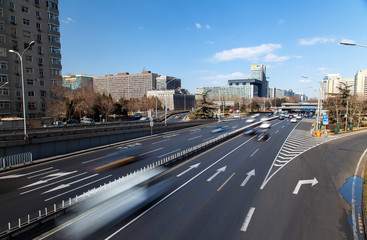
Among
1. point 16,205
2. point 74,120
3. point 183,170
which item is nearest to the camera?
point 16,205

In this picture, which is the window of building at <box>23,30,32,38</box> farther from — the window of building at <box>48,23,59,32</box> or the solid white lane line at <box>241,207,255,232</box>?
the solid white lane line at <box>241,207,255,232</box>

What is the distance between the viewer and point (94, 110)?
65812mm

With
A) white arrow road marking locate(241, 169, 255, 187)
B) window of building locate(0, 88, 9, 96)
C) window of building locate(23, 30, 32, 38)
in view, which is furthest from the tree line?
white arrow road marking locate(241, 169, 255, 187)

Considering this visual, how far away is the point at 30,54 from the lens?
50.1m

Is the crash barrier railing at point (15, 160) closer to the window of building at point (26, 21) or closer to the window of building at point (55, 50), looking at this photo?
the window of building at point (26, 21)

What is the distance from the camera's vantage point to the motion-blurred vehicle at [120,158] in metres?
20.8

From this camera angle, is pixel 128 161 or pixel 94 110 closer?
pixel 128 161

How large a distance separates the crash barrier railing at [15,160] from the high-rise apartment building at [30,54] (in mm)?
33040

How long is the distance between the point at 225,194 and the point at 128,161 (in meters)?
12.1

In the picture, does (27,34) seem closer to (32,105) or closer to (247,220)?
(32,105)

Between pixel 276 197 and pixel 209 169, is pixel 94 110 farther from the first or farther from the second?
pixel 276 197

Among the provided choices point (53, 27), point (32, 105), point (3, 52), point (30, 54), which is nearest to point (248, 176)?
point (32, 105)

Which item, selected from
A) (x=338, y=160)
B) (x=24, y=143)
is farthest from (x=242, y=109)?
(x=24, y=143)

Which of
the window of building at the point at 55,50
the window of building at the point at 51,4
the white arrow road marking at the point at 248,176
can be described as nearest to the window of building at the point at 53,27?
the window of building at the point at 51,4
